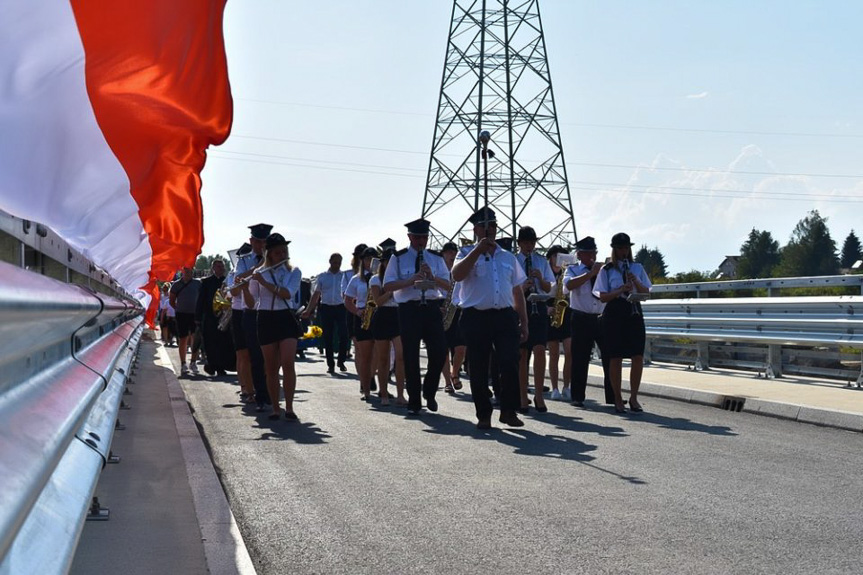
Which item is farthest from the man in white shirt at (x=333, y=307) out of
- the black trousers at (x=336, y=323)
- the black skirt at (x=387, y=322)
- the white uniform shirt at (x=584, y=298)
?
the white uniform shirt at (x=584, y=298)

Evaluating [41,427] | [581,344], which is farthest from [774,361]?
[41,427]

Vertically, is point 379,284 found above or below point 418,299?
above

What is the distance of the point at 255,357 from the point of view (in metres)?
13.0

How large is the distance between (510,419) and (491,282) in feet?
4.27

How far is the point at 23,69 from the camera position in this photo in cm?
316

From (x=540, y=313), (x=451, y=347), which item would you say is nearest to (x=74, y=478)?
(x=540, y=313)

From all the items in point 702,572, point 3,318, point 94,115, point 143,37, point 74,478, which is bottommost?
point 702,572

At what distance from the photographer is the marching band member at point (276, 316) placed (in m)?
11.6

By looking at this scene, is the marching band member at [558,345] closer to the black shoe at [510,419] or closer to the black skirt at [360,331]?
the black skirt at [360,331]

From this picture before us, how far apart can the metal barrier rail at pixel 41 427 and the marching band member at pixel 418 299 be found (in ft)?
26.4

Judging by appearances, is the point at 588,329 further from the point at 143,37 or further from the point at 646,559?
the point at 143,37

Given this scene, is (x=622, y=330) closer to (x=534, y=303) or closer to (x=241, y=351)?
(x=534, y=303)

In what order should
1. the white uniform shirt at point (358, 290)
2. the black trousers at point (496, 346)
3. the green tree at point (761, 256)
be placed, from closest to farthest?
the black trousers at point (496, 346), the white uniform shirt at point (358, 290), the green tree at point (761, 256)

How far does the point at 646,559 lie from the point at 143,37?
3194 millimetres
